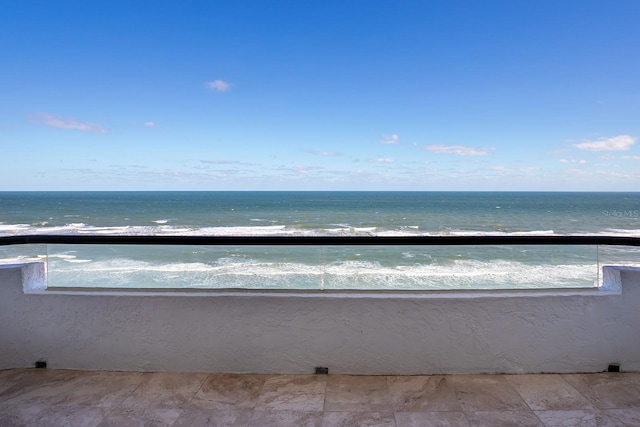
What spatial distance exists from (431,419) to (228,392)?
0.98 meters

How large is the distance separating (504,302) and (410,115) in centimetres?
3219

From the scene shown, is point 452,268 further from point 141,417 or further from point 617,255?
point 141,417

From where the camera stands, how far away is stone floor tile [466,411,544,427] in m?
1.41

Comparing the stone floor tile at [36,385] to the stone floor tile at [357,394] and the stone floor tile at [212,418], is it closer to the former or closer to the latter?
the stone floor tile at [212,418]

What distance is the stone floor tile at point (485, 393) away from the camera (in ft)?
5.07

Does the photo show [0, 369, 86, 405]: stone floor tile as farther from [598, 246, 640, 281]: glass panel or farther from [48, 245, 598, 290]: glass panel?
[598, 246, 640, 281]: glass panel

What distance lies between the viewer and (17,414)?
148cm

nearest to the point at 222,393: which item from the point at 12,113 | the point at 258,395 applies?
the point at 258,395

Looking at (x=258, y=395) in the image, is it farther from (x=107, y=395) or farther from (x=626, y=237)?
(x=626, y=237)

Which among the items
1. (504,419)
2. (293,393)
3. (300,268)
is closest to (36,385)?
(293,393)

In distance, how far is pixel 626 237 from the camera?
179 centimetres

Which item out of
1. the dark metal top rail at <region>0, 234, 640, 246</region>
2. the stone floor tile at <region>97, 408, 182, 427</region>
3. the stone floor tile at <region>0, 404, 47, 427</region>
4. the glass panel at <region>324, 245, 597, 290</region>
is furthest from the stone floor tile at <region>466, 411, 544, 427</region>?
the stone floor tile at <region>0, 404, 47, 427</region>

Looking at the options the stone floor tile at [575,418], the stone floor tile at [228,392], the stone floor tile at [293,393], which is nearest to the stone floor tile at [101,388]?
the stone floor tile at [228,392]

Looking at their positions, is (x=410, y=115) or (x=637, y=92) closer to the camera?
(x=637, y=92)
